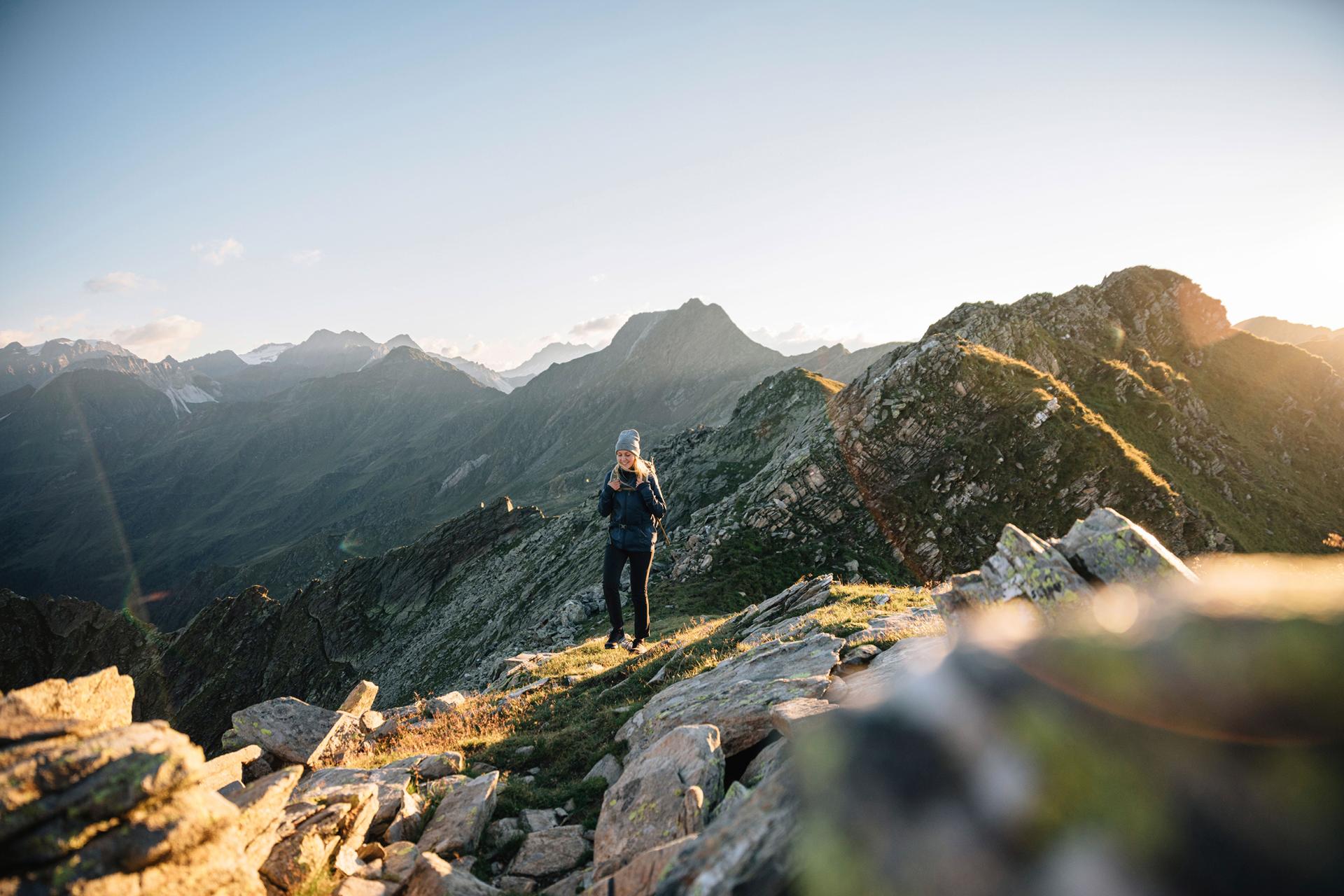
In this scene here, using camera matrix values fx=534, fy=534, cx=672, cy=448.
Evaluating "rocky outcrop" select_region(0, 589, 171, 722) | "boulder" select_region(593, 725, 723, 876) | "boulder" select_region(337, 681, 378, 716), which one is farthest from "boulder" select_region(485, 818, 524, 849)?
"rocky outcrop" select_region(0, 589, 171, 722)

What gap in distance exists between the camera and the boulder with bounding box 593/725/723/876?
5.40m

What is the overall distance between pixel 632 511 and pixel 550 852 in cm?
688

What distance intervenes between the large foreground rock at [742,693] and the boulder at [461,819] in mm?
2125

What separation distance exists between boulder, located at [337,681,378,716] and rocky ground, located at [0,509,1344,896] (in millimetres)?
5158

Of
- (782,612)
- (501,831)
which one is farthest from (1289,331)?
(501,831)

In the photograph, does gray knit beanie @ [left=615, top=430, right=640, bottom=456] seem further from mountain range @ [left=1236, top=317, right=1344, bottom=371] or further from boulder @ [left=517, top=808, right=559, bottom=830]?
mountain range @ [left=1236, top=317, right=1344, bottom=371]

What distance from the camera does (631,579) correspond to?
12.7 metres

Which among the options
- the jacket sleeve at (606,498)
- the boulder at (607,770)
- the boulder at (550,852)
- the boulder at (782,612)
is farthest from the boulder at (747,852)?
the jacket sleeve at (606,498)

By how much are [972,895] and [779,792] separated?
133 cm

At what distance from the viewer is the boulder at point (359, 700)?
38.1ft

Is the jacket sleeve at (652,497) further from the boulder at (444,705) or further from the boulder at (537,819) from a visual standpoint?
the boulder at (444,705)

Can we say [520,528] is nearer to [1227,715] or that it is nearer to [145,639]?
[1227,715]

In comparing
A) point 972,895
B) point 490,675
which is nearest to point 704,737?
point 972,895

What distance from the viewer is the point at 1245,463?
31.4 metres
